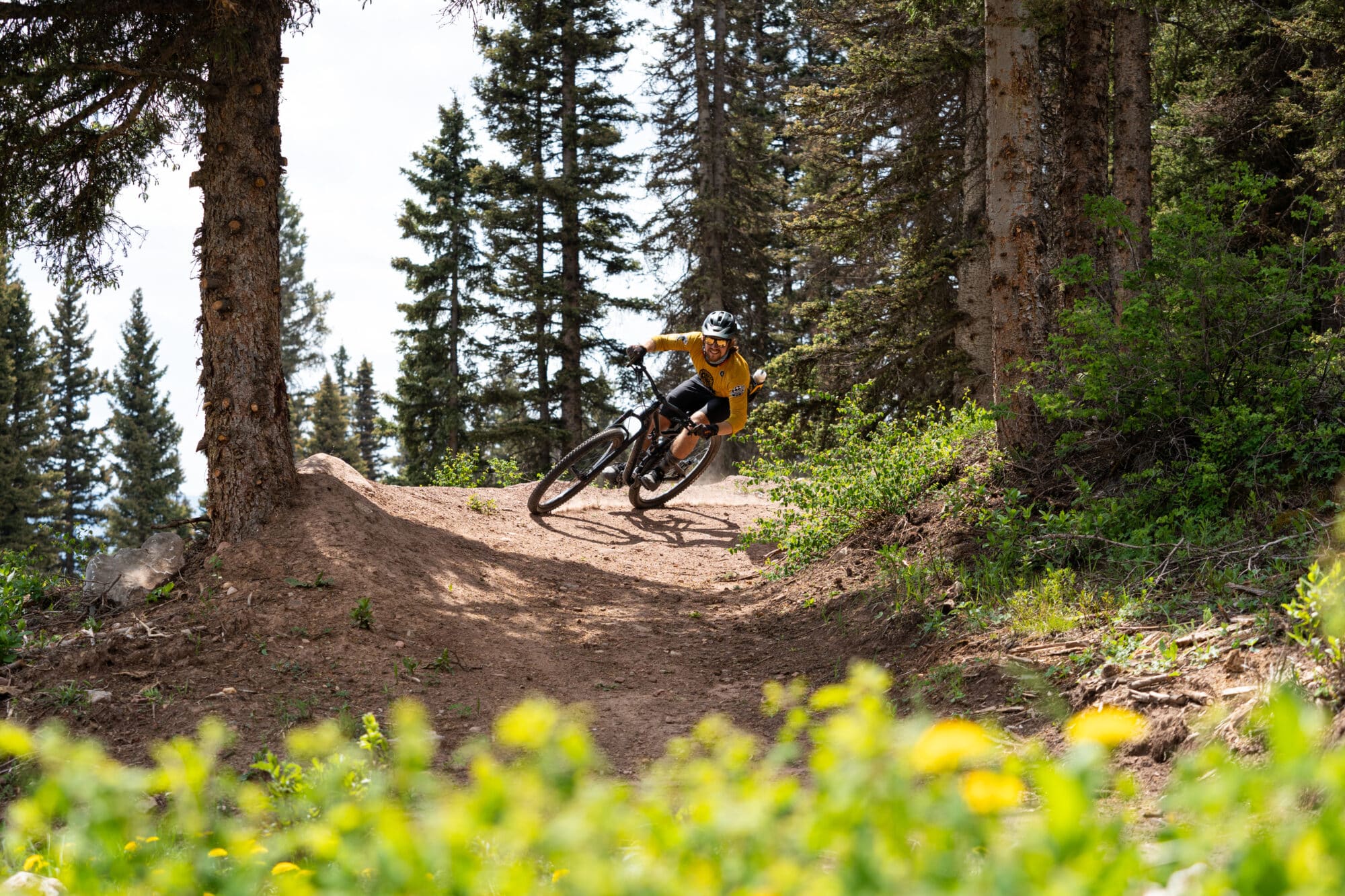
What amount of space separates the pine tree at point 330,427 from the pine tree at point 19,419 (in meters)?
11.4

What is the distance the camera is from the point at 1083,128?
875cm

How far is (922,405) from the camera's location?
13609 mm

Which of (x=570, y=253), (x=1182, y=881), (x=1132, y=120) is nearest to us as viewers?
(x=1182, y=881)

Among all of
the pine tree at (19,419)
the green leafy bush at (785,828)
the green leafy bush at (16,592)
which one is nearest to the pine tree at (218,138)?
the green leafy bush at (16,592)

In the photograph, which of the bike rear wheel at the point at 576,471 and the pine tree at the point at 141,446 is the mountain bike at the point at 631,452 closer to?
the bike rear wheel at the point at 576,471

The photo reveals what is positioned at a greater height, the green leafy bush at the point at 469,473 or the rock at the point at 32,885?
the green leafy bush at the point at 469,473

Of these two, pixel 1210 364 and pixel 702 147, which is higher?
pixel 702 147

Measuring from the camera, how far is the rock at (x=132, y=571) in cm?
663

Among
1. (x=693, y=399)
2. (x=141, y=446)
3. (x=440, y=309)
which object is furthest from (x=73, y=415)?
(x=693, y=399)

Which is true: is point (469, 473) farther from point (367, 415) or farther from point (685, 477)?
point (367, 415)

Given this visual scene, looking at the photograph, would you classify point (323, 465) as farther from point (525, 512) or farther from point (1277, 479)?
point (1277, 479)

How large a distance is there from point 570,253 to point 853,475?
1871 centimetres

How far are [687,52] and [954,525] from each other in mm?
20782

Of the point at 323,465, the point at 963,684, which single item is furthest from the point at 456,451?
the point at 963,684
